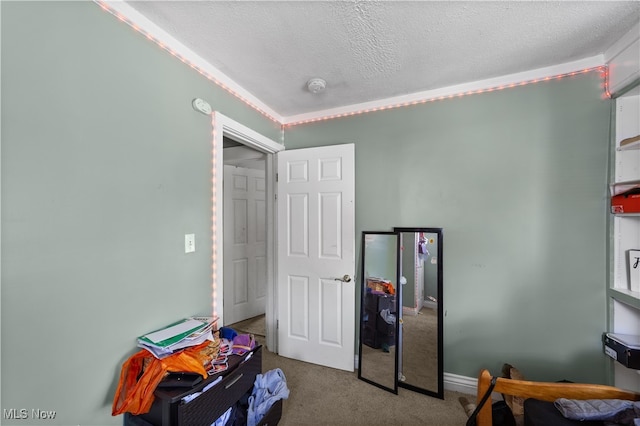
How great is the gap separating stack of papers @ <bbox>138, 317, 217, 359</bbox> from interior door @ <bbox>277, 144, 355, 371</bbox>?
1.01 m

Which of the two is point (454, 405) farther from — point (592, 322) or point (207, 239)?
point (207, 239)

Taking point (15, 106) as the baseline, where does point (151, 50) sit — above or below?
above

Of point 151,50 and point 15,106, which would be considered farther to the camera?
point 151,50

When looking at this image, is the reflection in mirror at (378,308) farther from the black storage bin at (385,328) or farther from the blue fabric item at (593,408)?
the blue fabric item at (593,408)

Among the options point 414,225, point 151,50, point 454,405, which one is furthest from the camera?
point 414,225

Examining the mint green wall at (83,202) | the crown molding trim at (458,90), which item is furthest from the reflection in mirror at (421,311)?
the mint green wall at (83,202)

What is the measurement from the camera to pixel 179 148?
4.79ft

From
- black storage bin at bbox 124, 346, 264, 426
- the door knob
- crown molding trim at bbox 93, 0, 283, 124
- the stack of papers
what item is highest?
crown molding trim at bbox 93, 0, 283, 124

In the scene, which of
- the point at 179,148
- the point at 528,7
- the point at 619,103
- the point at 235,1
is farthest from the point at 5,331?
the point at 619,103

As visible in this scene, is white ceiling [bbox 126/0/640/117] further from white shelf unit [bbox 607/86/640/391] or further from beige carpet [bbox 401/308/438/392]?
beige carpet [bbox 401/308/438/392]

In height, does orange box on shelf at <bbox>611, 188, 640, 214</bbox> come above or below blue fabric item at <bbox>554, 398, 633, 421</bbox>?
above

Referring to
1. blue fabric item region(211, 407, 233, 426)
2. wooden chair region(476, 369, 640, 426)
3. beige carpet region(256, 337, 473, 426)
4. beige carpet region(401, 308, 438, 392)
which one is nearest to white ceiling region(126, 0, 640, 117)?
wooden chair region(476, 369, 640, 426)

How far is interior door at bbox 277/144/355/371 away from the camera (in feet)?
7.10

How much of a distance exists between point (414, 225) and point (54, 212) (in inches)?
85.8
